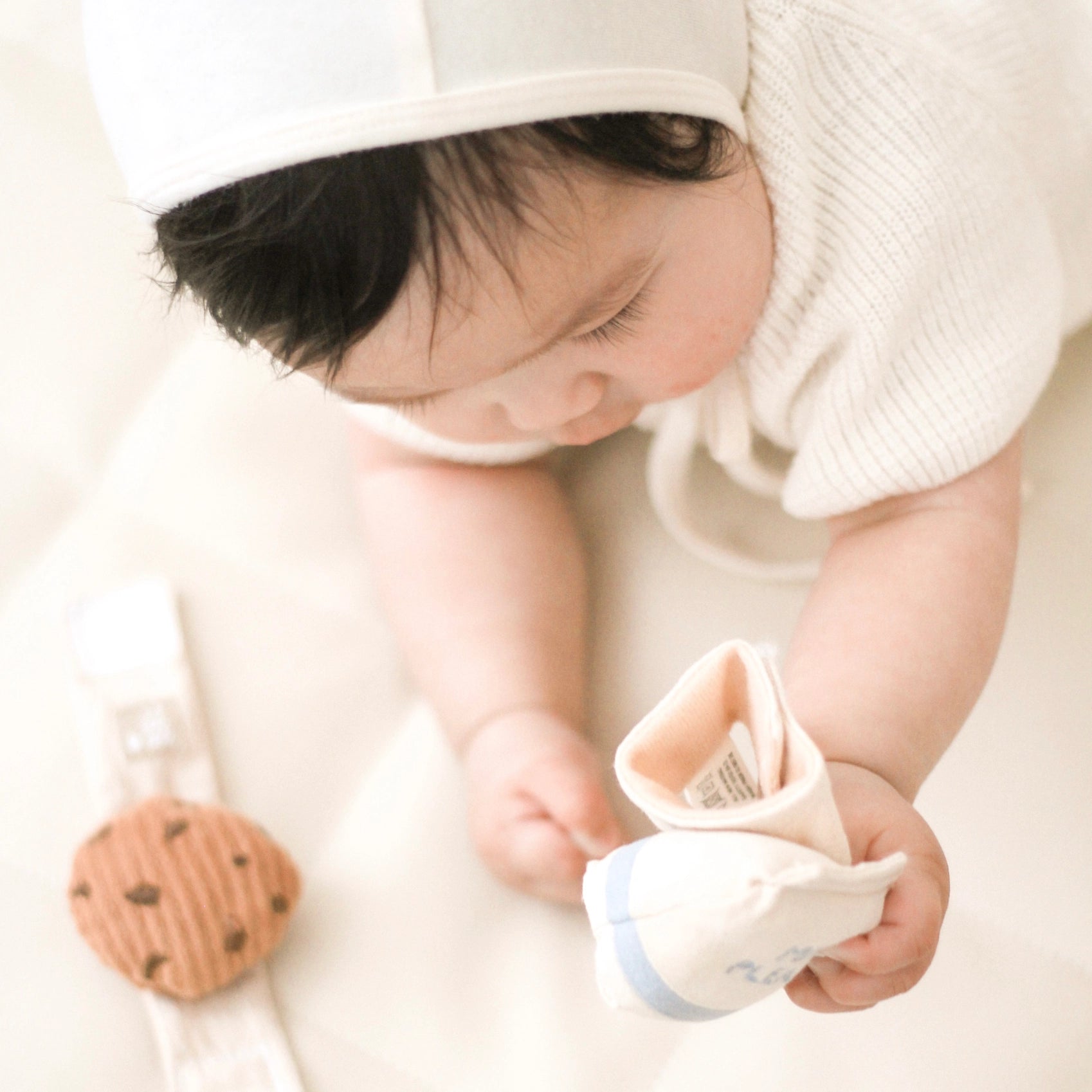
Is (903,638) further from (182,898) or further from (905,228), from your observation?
(182,898)

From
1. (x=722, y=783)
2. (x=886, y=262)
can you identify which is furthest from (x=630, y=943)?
(x=886, y=262)

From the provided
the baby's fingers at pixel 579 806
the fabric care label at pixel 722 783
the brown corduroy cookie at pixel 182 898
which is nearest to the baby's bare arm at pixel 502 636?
the baby's fingers at pixel 579 806

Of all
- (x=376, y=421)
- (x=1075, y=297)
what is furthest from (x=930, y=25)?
(x=376, y=421)

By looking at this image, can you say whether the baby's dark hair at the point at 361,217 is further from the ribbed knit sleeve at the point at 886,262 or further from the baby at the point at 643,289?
the ribbed knit sleeve at the point at 886,262

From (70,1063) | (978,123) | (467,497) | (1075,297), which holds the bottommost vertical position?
(70,1063)

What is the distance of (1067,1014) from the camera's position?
58 cm

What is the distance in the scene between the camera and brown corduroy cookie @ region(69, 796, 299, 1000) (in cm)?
58

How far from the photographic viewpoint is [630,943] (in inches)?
13.9

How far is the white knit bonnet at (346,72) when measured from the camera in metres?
0.38

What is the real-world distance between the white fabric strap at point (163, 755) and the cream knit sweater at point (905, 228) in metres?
0.34

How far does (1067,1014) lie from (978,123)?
406 mm

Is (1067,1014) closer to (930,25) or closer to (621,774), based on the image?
(621,774)

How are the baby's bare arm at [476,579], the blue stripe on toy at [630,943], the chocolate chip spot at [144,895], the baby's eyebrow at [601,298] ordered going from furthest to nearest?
the baby's bare arm at [476,579] → the chocolate chip spot at [144,895] → the baby's eyebrow at [601,298] → the blue stripe on toy at [630,943]

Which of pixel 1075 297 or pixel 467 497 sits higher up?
pixel 1075 297
